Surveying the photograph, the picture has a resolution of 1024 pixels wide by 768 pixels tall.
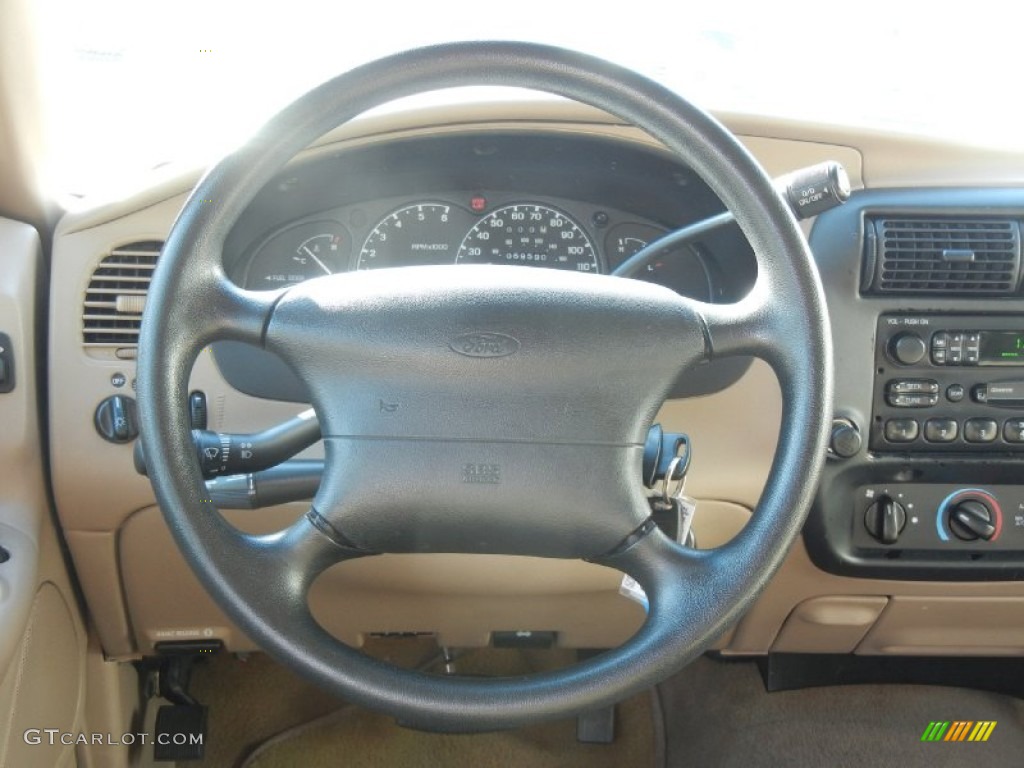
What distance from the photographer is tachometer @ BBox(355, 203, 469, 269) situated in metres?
1.24

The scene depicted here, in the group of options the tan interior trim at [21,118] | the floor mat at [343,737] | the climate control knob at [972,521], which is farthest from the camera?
the floor mat at [343,737]

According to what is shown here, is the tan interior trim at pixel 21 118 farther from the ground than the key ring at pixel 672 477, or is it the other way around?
the tan interior trim at pixel 21 118

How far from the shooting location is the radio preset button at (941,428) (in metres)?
1.18

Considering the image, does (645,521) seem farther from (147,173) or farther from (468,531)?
(147,173)

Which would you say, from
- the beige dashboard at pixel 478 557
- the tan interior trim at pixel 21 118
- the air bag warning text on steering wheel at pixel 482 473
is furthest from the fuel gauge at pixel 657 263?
the tan interior trim at pixel 21 118

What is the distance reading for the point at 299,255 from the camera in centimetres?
126

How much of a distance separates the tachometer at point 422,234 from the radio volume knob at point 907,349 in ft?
1.80

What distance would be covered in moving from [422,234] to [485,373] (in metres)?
0.47

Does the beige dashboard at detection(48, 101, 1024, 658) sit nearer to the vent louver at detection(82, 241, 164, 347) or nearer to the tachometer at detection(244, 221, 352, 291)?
the vent louver at detection(82, 241, 164, 347)

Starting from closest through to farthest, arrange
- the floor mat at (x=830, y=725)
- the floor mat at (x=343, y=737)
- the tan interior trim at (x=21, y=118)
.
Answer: the tan interior trim at (x=21, y=118) < the floor mat at (x=830, y=725) < the floor mat at (x=343, y=737)

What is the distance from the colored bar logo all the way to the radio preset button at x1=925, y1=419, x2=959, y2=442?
62 cm

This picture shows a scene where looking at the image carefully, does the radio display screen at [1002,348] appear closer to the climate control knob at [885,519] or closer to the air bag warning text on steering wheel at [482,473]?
the climate control knob at [885,519]

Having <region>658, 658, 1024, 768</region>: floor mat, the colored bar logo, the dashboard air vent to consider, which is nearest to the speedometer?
the dashboard air vent

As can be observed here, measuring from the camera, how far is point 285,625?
30.2 inches
